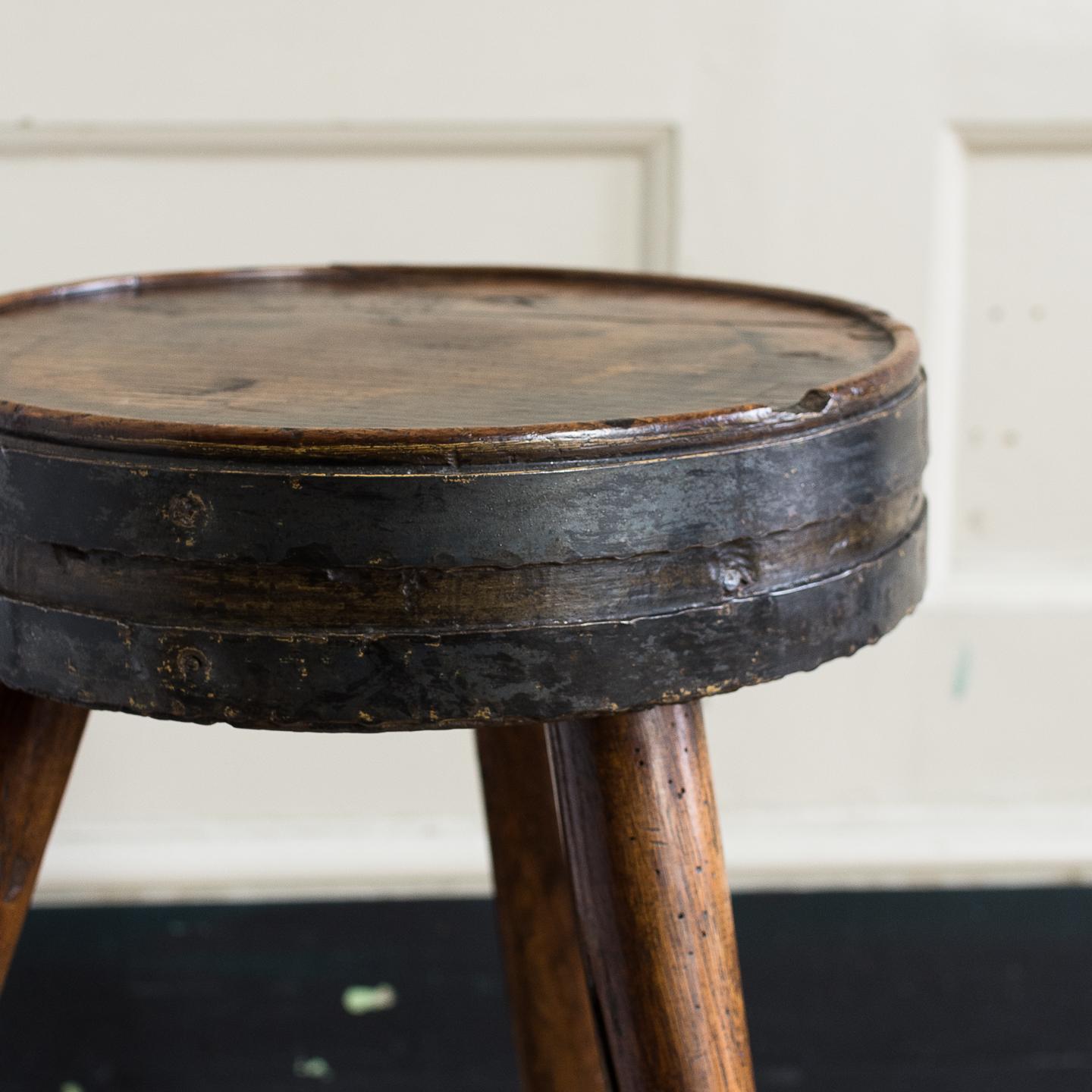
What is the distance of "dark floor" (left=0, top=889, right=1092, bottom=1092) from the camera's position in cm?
117

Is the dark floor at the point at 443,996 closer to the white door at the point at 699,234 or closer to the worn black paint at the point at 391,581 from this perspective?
the white door at the point at 699,234

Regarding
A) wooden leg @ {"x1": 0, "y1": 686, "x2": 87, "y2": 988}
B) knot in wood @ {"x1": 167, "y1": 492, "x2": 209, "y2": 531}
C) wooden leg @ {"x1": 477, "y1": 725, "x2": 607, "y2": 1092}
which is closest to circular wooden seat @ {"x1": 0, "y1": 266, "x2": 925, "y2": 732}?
knot in wood @ {"x1": 167, "y1": 492, "x2": 209, "y2": 531}

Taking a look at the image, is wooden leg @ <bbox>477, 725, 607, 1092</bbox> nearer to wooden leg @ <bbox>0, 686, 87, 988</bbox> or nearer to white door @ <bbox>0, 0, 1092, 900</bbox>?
wooden leg @ <bbox>0, 686, 87, 988</bbox>

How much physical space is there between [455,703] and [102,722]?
0.84 metres

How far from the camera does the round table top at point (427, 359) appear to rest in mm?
470

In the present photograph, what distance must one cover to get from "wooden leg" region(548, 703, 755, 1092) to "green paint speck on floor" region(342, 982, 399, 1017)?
0.73 m

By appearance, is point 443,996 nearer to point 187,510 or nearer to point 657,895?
point 657,895

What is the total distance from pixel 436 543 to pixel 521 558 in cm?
3

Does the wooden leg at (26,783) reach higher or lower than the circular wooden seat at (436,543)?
lower

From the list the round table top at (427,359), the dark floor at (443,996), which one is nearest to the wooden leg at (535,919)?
the round table top at (427,359)

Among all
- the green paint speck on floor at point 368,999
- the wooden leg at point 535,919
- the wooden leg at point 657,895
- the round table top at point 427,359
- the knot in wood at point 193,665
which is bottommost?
the green paint speck on floor at point 368,999

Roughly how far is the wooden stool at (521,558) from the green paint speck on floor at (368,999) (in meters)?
0.72

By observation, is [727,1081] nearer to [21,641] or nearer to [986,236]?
[21,641]

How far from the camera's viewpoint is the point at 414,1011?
1234 mm
